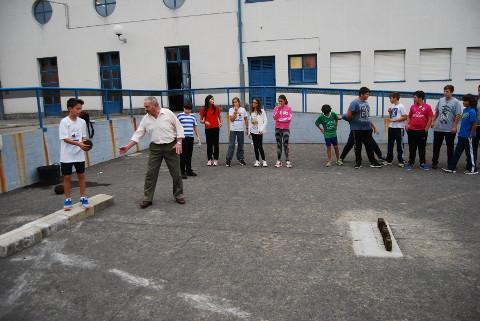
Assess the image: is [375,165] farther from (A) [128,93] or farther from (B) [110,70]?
(B) [110,70]

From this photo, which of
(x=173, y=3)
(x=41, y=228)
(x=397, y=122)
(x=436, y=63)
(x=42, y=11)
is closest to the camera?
(x=41, y=228)

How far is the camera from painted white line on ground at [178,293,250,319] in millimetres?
3434

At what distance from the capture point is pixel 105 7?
18828 millimetres

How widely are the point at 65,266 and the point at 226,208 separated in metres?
2.69

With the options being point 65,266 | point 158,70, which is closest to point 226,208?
point 65,266

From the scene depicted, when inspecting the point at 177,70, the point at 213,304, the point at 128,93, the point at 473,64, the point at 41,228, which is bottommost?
the point at 213,304

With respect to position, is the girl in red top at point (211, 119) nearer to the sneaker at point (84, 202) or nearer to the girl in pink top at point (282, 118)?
the girl in pink top at point (282, 118)

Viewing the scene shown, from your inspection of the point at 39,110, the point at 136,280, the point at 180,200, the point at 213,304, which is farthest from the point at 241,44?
the point at 213,304

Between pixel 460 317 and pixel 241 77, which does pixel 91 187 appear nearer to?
pixel 460 317

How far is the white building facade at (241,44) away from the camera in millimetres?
15906

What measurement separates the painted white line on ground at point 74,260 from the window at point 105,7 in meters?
16.5

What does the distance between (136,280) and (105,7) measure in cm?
1771

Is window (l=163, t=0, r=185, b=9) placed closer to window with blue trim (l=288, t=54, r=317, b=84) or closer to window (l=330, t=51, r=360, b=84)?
window with blue trim (l=288, t=54, r=317, b=84)

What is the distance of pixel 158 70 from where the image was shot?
18422 mm
